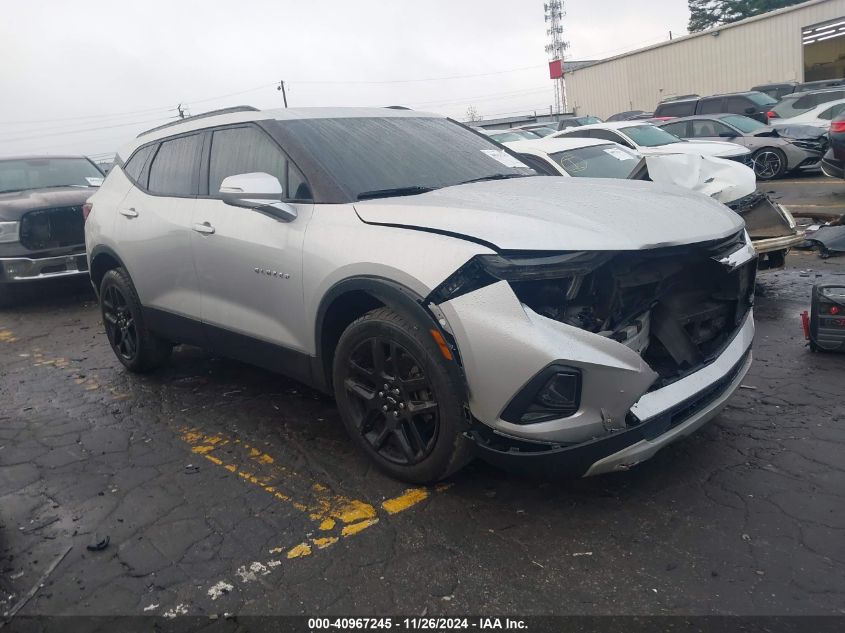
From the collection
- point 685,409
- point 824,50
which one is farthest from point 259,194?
point 824,50

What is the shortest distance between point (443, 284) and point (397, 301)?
0.26 metres

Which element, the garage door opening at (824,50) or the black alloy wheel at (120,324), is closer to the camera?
the black alloy wheel at (120,324)

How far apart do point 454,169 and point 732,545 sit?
2.40 m

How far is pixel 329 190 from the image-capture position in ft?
11.8

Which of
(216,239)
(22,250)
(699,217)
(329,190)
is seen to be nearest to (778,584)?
(699,217)

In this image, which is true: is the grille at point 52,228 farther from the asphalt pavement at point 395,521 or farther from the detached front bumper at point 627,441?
the detached front bumper at point 627,441

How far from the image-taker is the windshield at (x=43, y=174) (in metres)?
9.17

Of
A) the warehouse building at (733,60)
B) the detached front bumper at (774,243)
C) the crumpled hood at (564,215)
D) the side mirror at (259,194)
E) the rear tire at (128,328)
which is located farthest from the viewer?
the warehouse building at (733,60)

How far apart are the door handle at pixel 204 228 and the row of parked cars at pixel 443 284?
0.5 inches

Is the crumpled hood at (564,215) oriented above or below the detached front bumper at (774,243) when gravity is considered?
above

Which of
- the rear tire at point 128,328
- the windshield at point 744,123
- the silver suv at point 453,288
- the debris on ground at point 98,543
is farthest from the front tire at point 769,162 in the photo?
the debris on ground at point 98,543

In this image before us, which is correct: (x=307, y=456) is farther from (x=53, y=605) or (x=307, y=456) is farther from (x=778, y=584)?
(x=778, y=584)

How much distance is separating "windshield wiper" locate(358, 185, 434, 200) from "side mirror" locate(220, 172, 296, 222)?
0.38 meters

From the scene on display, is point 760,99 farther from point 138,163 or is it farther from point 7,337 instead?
point 7,337
